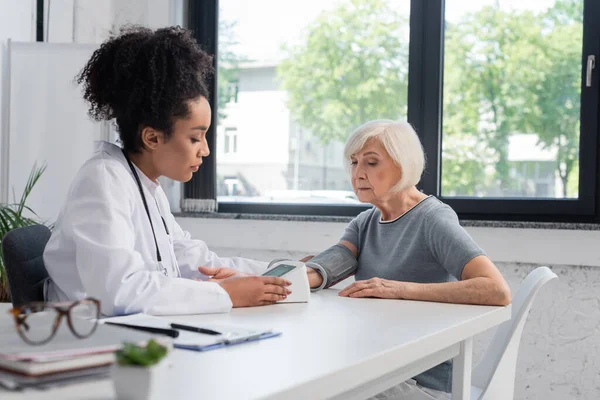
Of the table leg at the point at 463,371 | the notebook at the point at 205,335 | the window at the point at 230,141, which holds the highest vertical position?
the window at the point at 230,141

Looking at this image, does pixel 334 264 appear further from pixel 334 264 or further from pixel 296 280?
pixel 296 280

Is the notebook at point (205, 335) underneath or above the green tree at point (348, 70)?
underneath

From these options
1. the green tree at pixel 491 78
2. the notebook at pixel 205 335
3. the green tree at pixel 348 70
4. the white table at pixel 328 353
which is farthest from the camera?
the green tree at pixel 348 70

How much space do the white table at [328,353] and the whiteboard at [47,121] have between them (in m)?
1.84

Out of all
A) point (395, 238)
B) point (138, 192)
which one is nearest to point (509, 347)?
point (395, 238)

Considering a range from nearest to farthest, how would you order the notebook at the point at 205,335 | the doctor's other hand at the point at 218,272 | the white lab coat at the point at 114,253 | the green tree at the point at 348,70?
the notebook at the point at 205,335 → the white lab coat at the point at 114,253 → the doctor's other hand at the point at 218,272 → the green tree at the point at 348,70

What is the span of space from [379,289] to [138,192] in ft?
2.15

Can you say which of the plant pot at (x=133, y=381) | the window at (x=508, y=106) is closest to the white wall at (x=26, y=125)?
the window at (x=508, y=106)

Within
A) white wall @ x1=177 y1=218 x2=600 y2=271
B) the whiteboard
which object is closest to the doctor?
white wall @ x1=177 y1=218 x2=600 y2=271

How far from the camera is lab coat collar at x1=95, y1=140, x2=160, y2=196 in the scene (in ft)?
5.25

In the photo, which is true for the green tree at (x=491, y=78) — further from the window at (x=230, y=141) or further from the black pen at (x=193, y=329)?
the black pen at (x=193, y=329)

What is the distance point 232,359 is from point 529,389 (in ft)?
7.11

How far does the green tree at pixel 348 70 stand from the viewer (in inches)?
132

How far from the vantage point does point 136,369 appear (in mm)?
688
